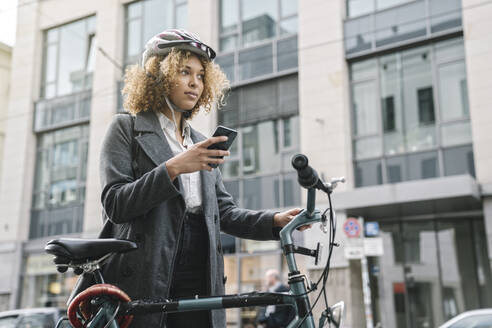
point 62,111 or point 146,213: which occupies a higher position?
point 62,111

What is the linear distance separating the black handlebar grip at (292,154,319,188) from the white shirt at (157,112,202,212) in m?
0.63

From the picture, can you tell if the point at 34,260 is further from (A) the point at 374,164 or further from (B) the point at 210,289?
(B) the point at 210,289

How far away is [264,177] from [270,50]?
3.72 metres

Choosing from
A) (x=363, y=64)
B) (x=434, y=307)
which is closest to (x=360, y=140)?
(x=363, y=64)

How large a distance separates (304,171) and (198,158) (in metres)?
0.37

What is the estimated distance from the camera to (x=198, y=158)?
1902 mm

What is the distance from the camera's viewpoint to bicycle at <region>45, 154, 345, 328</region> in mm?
1928

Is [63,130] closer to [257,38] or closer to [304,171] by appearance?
[257,38]

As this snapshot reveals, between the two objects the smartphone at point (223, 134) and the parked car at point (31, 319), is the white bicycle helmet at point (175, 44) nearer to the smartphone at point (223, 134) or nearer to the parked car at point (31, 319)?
the smartphone at point (223, 134)

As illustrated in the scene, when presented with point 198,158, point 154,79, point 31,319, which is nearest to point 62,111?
point 31,319

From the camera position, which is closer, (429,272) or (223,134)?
(223,134)

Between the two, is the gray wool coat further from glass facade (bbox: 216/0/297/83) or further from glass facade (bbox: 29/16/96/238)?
glass facade (bbox: 29/16/96/238)

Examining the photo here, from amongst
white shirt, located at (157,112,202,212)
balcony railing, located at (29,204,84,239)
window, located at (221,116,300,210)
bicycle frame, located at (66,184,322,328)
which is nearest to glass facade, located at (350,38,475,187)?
window, located at (221,116,300,210)

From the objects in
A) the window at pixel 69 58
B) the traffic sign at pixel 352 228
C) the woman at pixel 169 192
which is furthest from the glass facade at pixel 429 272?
the woman at pixel 169 192
